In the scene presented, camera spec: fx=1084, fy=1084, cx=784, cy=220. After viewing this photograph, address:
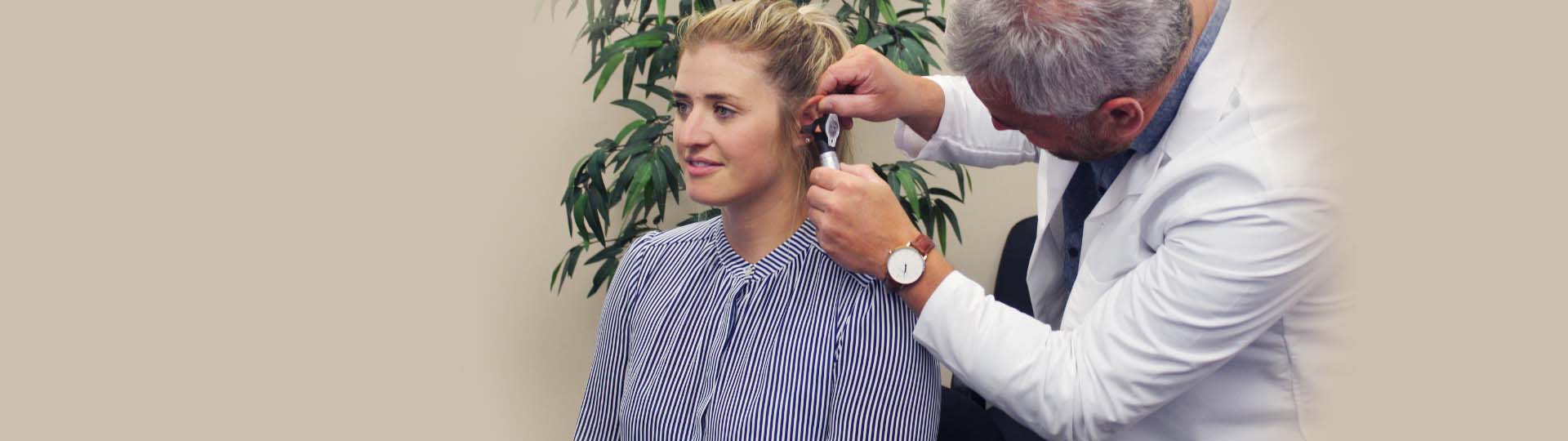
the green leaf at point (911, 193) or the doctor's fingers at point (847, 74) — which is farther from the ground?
the doctor's fingers at point (847, 74)

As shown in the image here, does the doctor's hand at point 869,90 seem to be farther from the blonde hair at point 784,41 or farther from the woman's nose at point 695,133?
the woman's nose at point 695,133

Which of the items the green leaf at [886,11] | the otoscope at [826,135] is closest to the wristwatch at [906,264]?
the otoscope at [826,135]

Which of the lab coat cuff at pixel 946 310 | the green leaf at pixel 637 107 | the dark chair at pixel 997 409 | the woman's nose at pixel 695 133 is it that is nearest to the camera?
the lab coat cuff at pixel 946 310

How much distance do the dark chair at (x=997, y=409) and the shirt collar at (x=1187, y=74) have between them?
445 millimetres

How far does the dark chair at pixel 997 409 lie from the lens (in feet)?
5.41

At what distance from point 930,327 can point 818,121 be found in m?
0.30

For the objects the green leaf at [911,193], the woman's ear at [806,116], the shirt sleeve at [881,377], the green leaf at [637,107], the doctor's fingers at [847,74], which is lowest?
the shirt sleeve at [881,377]

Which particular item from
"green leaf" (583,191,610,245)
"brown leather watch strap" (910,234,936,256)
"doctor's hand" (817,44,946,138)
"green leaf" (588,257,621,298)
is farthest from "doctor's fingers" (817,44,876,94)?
"green leaf" (588,257,621,298)

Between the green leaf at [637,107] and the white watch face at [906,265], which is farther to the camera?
the green leaf at [637,107]

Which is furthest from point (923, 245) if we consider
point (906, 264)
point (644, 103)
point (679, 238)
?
point (644, 103)

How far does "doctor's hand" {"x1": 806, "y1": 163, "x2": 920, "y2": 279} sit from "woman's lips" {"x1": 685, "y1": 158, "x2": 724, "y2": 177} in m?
0.14

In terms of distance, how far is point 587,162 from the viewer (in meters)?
2.07

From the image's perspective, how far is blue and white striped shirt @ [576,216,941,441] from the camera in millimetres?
1294

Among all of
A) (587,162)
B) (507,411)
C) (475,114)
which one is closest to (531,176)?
(475,114)
